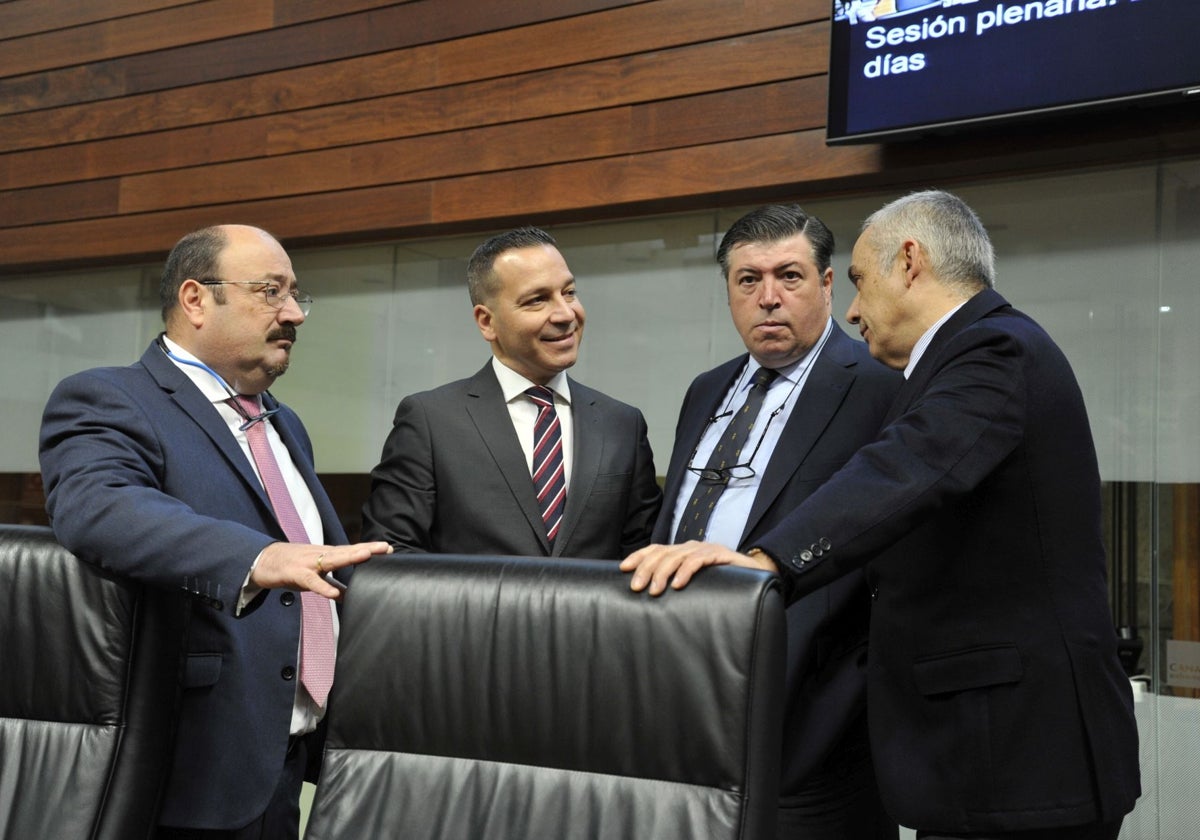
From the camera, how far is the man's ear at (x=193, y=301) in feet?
7.73

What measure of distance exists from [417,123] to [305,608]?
3074 millimetres

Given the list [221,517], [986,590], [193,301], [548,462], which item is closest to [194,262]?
[193,301]

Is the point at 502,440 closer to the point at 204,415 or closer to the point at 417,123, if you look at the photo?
the point at 204,415

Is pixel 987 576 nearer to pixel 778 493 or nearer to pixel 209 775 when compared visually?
pixel 778 493

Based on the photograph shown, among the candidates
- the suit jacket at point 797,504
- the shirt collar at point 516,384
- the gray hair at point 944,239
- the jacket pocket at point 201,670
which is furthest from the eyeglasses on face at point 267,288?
the gray hair at point 944,239

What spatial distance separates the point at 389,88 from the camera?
5.01m

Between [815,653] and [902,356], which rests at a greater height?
[902,356]

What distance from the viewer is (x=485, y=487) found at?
8.27ft

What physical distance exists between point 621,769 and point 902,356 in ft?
3.10

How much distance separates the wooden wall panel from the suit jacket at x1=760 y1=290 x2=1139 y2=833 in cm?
224

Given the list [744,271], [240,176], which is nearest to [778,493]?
[744,271]

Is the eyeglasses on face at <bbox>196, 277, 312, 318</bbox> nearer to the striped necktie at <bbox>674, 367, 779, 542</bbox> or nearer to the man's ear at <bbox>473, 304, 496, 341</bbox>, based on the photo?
the man's ear at <bbox>473, 304, 496, 341</bbox>

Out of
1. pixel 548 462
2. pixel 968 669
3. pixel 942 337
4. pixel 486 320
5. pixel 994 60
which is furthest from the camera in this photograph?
pixel 994 60

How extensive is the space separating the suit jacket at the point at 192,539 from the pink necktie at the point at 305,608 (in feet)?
0.19
